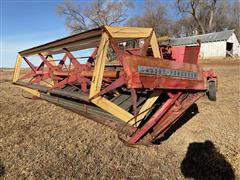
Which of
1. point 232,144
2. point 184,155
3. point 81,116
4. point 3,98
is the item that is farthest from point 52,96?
point 232,144

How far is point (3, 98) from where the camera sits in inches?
280

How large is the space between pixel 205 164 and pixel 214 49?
2759 centimetres

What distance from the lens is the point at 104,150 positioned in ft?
12.3

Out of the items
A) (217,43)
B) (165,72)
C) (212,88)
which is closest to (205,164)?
(165,72)

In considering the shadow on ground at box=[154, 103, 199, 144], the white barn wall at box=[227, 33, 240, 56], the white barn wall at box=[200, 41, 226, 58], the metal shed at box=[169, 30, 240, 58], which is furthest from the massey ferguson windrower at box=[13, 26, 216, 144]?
the white barn wall at box=[227, 33, 240, 56]

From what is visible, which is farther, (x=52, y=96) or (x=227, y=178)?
(x=52, y=96)

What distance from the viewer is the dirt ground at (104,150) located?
3.20 m

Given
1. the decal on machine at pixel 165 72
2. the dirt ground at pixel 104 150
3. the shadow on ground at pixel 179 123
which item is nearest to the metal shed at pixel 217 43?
the shadow on ground at pixel 179 123

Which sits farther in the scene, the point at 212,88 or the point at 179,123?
the point at 212,88

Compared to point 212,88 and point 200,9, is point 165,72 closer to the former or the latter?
point 212,88

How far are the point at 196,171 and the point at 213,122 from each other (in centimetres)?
186

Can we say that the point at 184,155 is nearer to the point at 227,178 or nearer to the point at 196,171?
the point at 196,171

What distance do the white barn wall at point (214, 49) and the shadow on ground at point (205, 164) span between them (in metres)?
25.8

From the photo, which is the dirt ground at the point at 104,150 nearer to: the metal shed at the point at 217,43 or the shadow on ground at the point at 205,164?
the shadow on ground at the point at 205,164
